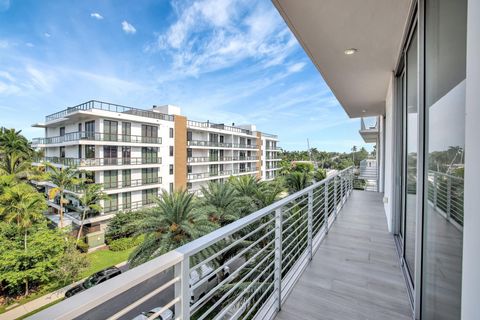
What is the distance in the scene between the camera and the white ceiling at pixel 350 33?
2.11m

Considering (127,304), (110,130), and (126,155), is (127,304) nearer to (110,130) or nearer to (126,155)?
(126,155)

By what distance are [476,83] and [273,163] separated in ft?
106

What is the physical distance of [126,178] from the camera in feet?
50.4

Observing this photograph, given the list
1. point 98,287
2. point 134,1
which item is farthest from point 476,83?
point 134,1

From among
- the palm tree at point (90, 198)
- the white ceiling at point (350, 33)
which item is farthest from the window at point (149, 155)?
the white ceiling at point (350, 33)

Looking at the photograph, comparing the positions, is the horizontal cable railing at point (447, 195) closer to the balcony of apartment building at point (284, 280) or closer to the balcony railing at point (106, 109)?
the balcony of apartment building at point (284, 280)

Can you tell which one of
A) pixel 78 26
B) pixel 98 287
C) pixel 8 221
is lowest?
pixel 8 221

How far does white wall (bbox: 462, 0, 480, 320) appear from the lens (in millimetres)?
653

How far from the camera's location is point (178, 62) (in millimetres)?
23172

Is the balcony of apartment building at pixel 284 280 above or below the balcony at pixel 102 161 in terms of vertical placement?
below

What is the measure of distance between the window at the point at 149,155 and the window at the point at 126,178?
4.13 feet

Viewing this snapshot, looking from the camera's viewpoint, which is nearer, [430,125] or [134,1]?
[430,125]

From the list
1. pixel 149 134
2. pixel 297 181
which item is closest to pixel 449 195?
pixel 297 181

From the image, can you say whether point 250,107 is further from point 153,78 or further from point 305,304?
point 305,304
